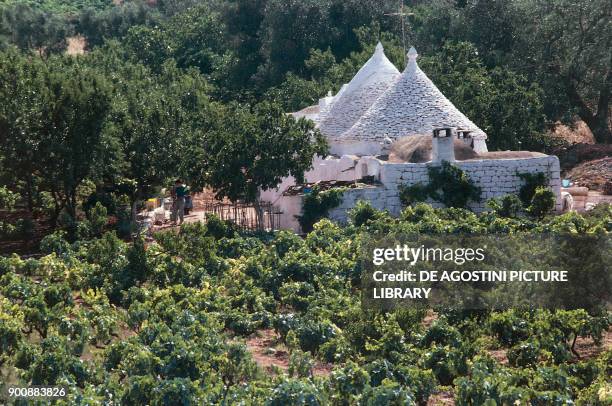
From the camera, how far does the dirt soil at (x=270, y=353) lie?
62.2 ft

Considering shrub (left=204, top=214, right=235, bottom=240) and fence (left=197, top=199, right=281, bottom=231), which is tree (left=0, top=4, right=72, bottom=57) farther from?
shrub (left=204, top=214, right=235, bottom=240)

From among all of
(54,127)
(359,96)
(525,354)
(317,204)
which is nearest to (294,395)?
(525,354)

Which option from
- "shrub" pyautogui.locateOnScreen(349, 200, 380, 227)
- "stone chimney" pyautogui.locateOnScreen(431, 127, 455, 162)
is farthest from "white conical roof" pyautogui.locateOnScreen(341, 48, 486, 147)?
"shrub" pyautogui.locateOnScreen(349, 200, 380, 227)

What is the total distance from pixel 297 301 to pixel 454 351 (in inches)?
197

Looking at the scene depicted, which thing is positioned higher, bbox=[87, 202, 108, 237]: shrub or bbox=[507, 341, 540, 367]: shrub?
bbox=[87, 202, 108, 237]: shrub

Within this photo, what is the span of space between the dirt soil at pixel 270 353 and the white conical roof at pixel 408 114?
13.3 meters

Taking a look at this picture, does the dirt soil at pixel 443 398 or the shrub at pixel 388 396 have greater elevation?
the shrub at pixel 388 396

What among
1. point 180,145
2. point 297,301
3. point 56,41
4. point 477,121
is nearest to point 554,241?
point 297,301

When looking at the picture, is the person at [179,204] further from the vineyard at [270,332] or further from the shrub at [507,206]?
the shrub at [507,206]

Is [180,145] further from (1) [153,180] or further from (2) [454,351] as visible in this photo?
(2) [454,351]

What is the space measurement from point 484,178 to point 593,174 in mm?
8766

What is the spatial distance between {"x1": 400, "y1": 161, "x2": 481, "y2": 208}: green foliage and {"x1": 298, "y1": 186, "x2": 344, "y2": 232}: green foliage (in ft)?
5.81

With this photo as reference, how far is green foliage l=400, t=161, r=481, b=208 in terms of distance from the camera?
1207 inches

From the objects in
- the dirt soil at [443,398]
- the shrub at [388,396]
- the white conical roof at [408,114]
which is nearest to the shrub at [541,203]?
the white conical roof at [408,114]
